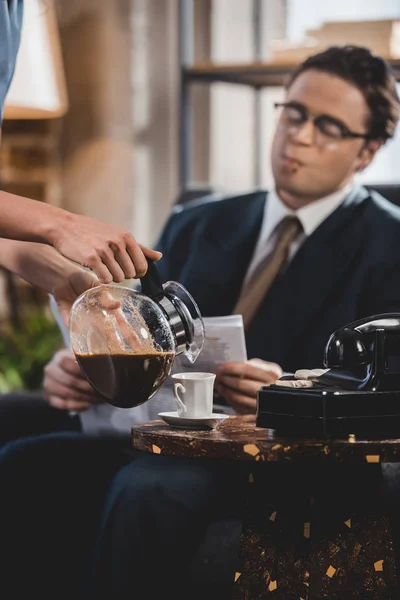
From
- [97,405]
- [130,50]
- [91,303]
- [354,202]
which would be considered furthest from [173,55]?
[91,303]

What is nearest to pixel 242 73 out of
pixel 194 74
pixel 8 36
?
pixel 194 74

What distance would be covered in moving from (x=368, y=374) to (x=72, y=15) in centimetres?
257

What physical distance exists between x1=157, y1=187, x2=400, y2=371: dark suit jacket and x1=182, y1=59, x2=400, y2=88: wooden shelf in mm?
829

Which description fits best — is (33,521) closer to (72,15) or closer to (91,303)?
(91,303)

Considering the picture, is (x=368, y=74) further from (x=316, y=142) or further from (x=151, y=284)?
(x=151, y=284)

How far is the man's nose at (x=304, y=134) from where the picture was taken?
200cm

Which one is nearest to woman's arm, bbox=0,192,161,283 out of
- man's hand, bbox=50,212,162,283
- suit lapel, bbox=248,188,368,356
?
man's hand, bbox=50,212,162,283

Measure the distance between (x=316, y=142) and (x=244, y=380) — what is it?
2.03 ft

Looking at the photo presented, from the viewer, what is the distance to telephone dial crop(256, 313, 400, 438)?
1204mm

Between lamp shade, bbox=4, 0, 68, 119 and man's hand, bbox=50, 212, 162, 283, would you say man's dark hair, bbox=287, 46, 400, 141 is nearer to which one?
man's hand, bbox=50, 212, 162, 283

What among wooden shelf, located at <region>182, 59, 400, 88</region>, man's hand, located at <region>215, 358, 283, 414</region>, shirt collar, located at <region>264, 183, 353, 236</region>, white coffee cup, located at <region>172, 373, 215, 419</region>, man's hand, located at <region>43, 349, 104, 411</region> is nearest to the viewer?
white coffee cup, located at <region>172, 373, 215, 419</region>

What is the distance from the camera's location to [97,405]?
6.14ft

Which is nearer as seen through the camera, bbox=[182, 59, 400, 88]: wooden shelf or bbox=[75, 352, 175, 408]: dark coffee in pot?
bbox=[75, 352, 175, 408]: dark coffee in pot

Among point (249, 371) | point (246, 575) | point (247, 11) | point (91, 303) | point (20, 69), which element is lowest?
point (246, 575)
